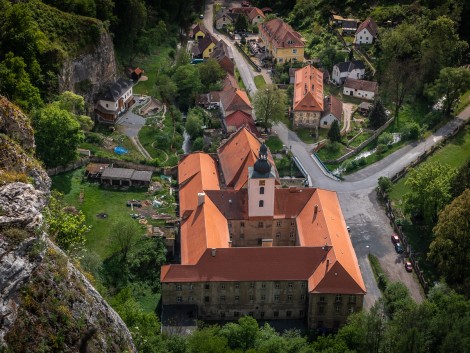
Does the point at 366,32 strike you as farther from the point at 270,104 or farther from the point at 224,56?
the point at 270,104

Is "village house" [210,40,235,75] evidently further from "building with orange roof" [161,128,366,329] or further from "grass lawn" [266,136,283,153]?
"building with orange roof" [161,128,366,329]

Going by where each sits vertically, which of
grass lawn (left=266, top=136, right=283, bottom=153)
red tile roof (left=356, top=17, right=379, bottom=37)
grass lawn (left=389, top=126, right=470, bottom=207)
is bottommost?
grass lawn (left=266, top=136, right=283, bottom=153)

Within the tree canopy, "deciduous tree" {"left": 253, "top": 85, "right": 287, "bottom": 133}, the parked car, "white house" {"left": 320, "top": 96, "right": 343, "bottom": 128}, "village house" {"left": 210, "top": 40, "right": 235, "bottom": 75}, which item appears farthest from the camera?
"village house" {"left": 210, "top": 40, "right": 235, "bottom": 75}

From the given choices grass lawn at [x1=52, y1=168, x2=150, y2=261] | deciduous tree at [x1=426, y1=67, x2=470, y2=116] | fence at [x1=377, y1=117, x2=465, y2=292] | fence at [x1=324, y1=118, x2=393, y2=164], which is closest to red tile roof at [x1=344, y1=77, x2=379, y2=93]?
deciduous tree at [x1=426, y1=67, x2=470, y2=116]

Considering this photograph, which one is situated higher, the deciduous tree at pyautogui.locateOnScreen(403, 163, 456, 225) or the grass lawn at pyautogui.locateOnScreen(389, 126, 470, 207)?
the deciduous tree at pyautogui.locateOnScreen(403, 163, 456, 225)

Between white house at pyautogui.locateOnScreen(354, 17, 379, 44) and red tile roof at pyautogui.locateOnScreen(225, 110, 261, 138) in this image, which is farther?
white house at pyautogui.locateOnScreen(354, 17, 379, 44)

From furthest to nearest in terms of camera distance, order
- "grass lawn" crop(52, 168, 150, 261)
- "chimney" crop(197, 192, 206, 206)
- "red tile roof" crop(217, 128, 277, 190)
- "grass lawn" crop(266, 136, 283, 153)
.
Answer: "grass lawn" crop(266, 136, 283, 153) < "red tile roof" crop(217, 128, 277, 190) < "grass lawn" crop(52, 168, 150, 261) < "chimney" crop(197, 192, 206, 206)
